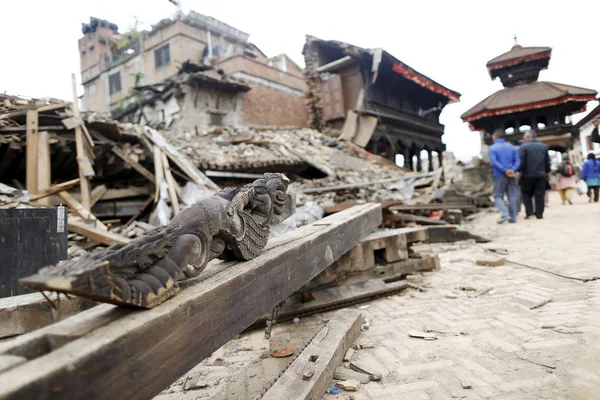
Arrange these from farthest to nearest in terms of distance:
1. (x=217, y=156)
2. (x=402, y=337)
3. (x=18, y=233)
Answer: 1. (x=217, y=156)
2. (x=18, y=233)
3. (x=402, y=337)

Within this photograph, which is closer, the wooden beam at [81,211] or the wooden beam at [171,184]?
the wooden beam at [81,211]

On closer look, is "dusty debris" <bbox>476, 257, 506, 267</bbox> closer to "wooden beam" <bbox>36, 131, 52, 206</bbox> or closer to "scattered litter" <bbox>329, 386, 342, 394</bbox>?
"scattered litter" <bbox>329, 386, 342, 394</bbox>

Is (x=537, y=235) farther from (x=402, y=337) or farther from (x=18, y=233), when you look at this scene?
(x=18, y=233)

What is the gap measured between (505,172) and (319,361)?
22.6 feet

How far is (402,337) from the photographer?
2570 millimetres

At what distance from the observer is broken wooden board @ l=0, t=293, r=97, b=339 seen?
1.87 m

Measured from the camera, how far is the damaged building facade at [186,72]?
18516 mm

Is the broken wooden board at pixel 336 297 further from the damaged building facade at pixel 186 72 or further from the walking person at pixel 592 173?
the damaged building facade at pixel 186 72

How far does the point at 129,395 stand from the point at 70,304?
3.78 ft

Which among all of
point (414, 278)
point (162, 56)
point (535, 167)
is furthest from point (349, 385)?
point (162, 56)

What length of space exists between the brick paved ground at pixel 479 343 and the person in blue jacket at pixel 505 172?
3.70m

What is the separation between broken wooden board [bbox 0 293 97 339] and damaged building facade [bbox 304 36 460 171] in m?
15.2

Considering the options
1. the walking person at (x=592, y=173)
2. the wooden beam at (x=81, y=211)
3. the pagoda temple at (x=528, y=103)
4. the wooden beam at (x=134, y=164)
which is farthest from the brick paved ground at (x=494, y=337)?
the pagoda temple at (x=528, y=103)

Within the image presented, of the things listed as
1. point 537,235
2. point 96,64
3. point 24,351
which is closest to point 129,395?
point 24,351
